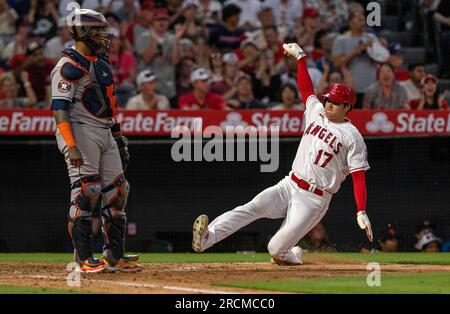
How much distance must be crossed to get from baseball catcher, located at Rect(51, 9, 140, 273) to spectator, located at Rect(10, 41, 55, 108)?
5.25 m

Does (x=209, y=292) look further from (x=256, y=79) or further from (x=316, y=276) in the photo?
(x=256, y=79)

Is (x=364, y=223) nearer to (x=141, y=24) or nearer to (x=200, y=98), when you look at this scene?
(x=200, y=98)

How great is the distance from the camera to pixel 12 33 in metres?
14.5

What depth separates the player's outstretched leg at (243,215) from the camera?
8.21 m

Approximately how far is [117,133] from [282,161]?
466cm

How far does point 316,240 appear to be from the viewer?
12.1 metres

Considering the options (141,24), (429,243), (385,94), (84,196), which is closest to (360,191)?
(84,196)

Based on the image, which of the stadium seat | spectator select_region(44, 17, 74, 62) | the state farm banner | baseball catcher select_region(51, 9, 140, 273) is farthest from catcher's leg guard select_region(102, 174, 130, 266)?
the stadium seat

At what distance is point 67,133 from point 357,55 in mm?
6892

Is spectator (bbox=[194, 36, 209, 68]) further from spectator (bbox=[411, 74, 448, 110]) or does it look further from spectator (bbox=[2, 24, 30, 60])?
spectator (bbox=[411, 74, 448, 110])

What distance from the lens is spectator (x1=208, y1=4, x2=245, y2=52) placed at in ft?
47.0

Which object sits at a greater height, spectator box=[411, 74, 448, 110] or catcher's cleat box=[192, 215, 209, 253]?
spectator box=[411, 74, 448, 110]
